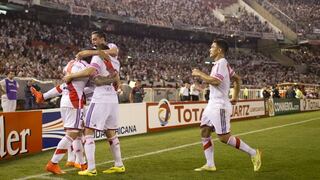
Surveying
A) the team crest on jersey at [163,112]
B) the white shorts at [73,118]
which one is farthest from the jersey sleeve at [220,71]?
the team crest on jersey at [163,112]

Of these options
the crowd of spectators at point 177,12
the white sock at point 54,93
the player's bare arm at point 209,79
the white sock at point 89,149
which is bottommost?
the white sock at point 89,149

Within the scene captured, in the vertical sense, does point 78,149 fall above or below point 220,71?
below

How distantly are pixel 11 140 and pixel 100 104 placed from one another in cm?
351

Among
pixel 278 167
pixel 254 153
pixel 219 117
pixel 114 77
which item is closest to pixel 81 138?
pixel 114 77

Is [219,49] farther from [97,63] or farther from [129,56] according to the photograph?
[129,56]

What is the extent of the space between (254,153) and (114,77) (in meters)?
2.52

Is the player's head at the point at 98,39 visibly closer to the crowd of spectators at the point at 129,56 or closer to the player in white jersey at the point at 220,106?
the player in white jersey at the point at 220,106

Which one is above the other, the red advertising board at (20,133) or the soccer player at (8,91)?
the soccer player at (8,91)

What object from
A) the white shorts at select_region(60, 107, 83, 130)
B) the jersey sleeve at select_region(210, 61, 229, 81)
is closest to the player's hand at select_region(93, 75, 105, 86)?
the white shorts at select_region(60, 107, 83, 130)

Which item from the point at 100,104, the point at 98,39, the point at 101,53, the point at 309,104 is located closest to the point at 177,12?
the point at 309,104

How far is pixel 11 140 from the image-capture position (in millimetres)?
9195

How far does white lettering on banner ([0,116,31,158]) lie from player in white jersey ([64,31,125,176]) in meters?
2.83

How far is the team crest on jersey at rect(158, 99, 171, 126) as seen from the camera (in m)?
16.4

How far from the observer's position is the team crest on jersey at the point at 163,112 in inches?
647
